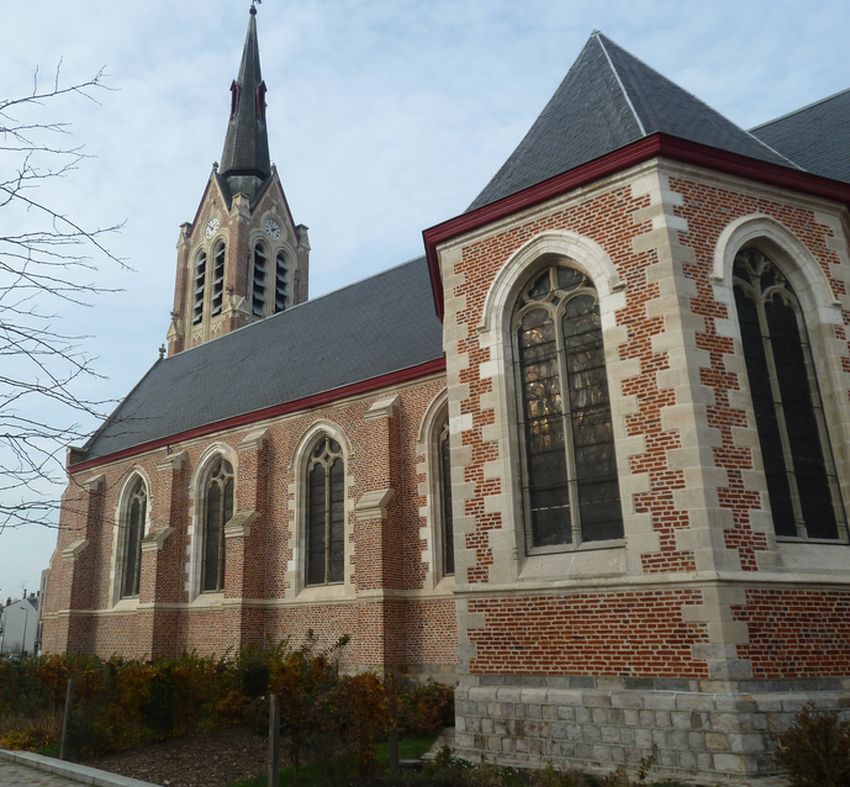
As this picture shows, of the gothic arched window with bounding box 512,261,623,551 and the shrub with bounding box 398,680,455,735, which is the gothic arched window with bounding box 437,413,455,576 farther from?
the gothic arched window with bounding box 512,261,623,551

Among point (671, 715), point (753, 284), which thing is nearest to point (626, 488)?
point (671, 715)

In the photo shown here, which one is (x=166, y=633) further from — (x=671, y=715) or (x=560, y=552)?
(x=671, y=715)

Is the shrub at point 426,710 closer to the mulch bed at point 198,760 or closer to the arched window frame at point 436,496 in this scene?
the mulch bed at point 198,760

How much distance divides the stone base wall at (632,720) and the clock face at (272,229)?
28.0m

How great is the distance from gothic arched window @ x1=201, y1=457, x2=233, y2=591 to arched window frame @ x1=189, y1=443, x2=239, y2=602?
25 millimetres

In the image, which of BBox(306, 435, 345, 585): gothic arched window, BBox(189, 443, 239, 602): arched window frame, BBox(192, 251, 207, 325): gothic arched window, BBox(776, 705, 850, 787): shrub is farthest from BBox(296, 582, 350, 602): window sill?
BBox(192, 251, 207, 325): gothic arched window

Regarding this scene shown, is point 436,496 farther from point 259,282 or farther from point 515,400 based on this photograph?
point 259,282

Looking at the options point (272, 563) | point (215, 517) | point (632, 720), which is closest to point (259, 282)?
point (215, 517)

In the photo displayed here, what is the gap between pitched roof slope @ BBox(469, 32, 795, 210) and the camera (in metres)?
9.80

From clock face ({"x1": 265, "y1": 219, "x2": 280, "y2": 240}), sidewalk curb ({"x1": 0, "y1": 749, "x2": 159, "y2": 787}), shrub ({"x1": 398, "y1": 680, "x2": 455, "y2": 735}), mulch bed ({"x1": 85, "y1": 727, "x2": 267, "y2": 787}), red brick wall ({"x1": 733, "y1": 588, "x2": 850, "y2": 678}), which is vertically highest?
clock face ({"x1": 265, "y1": 219, "x2": 280, "y2": 240})

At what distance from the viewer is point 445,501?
1431cm

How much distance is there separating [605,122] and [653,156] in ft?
5.73

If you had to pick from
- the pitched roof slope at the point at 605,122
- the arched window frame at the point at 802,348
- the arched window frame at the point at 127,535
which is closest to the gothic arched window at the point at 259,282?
the arched window frame at the point at 127,535

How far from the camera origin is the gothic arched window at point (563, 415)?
847cm
